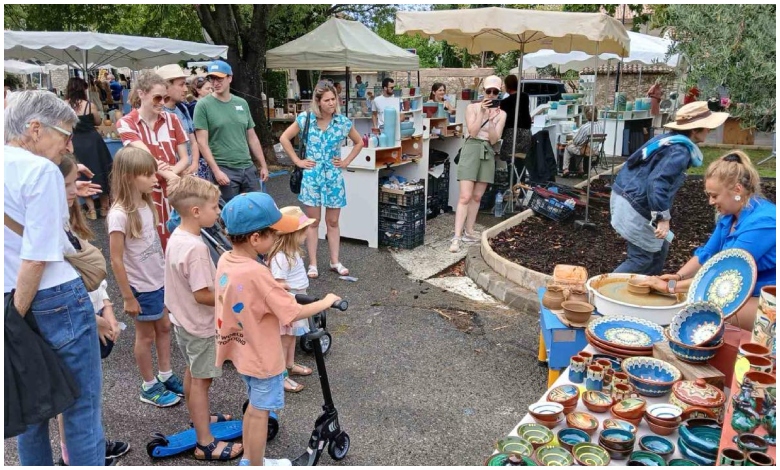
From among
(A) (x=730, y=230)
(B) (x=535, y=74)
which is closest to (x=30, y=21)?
(A) (x=730, y=230)

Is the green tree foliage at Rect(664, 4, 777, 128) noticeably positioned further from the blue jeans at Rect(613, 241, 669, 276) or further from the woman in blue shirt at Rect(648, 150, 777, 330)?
the blue jeans at Rect(613, 241, 669, 276)

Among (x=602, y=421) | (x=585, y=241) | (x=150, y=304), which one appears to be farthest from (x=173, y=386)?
(x=585, y=241)

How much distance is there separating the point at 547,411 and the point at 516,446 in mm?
287

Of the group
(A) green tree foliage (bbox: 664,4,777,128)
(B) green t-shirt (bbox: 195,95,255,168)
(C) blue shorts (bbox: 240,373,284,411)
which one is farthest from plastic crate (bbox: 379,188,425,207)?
(C) blue shorts (bbox: 240,373,284,411)

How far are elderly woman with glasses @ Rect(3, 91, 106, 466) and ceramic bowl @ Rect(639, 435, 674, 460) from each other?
7.24 feet

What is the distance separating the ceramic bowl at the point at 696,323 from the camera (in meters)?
2.81

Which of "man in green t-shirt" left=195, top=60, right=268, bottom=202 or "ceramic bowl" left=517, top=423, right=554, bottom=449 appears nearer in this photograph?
"ceramic bowl" left=517, top=423, right=554, bottom=449

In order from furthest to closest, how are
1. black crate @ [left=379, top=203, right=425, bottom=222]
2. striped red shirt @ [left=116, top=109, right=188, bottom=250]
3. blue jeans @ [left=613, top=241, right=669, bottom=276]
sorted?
black crate @ [left=379, top=203, right=425, bottom=222], blue jeans @ [left=613, top=241, right=669, bottom=276], striped red shirt @ [left=116, top=109, right=188, bottom=250]

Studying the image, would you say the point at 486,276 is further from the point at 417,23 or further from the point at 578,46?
the point at 578,46

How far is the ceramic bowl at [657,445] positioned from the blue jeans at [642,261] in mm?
2386

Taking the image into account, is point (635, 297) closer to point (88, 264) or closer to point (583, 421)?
point (583, 421)

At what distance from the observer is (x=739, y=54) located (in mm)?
3941

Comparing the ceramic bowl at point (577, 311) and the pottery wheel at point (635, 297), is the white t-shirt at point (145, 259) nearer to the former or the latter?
the ceramic bowl at point (577, 311)

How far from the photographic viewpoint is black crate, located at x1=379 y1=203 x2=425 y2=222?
6.89m
